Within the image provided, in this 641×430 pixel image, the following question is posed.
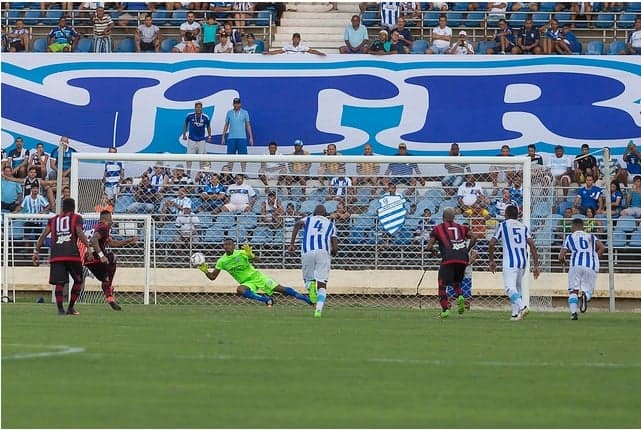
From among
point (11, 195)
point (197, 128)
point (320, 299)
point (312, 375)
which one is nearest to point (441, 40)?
point (197, 128)

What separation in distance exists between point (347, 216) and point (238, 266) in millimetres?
3060

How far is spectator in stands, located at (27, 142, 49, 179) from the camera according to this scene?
30969 millimetres

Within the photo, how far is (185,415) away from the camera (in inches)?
372

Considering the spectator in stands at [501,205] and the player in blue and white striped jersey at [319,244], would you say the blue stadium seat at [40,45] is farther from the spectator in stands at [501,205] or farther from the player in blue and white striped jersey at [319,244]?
the player in blue and white striped jersey at [319,244]

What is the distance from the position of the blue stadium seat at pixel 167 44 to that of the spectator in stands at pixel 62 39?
84.6 inches

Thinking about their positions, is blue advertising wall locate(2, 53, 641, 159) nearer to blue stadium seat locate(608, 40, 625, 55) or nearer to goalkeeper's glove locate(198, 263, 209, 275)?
blue stadium seat locate(608, 40, 625, 55)

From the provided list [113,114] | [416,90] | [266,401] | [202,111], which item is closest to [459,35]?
[416,90]

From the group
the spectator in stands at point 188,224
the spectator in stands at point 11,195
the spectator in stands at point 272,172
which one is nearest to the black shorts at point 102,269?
the spectator in stands at point 188,224

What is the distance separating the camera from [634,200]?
2955 cm

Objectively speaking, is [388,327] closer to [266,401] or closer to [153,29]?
[266,401]

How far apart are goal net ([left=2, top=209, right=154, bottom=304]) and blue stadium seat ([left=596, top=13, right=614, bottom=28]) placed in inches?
488

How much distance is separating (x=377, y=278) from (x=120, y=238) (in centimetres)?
544

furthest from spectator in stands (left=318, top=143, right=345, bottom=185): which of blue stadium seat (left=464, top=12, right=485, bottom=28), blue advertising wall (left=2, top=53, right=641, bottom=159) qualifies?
blue stadium seat (left=464, top=12, right=485, bottom=28)

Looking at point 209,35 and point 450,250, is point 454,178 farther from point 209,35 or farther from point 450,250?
point 209,35
